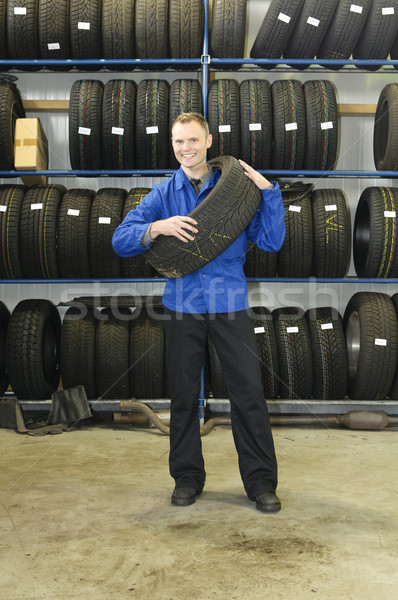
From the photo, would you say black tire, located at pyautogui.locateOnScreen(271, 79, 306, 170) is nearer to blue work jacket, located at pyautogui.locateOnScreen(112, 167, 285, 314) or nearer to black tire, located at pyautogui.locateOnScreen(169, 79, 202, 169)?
black tire, located at pyautogui.locateOnScreen(169, 79, 202, 169)

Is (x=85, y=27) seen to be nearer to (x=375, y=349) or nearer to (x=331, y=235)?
(x=331, y=235)

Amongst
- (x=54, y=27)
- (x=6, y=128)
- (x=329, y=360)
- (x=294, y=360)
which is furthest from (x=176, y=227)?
(x=54, y=27)

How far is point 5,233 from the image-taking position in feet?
13.7

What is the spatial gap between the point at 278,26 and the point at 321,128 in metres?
0.79

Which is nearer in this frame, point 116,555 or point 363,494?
point 116,555

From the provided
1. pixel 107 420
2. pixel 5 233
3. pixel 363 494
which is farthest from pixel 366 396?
pixel 5 233

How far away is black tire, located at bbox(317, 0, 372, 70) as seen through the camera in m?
4.11

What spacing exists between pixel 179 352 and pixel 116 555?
2.93 ft

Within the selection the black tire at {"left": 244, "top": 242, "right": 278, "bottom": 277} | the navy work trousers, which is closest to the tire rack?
the black tire at {"left": 244, "top": 242, "right": 278, "bottom": 277}

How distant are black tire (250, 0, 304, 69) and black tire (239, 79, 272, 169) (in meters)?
0.31

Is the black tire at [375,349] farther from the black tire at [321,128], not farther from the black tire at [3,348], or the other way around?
the black tire at [3,348]

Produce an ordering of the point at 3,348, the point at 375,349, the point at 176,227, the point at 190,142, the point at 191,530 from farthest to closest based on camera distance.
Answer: the point at 3,348
the point at 375,349
the point at 190,142
the point at 176,227
the point at 191,530

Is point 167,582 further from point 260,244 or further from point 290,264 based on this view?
point 290,264

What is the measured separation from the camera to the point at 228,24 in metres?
4.11
